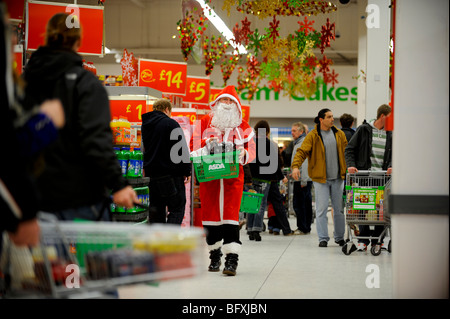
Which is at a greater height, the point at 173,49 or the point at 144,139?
the point at 173,49

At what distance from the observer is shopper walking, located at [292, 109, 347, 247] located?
8.95 m

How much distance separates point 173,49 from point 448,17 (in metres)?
22.4

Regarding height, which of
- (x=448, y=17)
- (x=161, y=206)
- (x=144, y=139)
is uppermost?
(x=448, y=17)

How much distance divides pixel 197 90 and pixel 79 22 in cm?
737

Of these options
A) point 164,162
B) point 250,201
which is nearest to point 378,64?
point 250,201

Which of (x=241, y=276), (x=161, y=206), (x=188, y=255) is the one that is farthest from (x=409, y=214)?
(x=161, y=206)

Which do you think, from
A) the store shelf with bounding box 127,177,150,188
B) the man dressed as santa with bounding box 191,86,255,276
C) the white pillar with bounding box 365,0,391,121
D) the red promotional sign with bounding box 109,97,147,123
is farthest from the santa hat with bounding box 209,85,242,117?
the white pillar with bounding box 365,0,391,121

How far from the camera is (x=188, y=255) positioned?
2.31 metres

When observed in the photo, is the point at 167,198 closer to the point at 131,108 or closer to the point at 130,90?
the point at 130,90

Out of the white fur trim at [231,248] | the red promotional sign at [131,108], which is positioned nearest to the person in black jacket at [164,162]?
the red promotional sign at [131,108]

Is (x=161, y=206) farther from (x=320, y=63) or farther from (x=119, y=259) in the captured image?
(x=320, y=63)

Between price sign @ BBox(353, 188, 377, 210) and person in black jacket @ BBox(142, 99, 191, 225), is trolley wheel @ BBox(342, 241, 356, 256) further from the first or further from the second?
person in black jacket @ BBox(142, 99, 191, 225)

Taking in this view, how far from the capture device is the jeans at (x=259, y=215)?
10094 millimetres

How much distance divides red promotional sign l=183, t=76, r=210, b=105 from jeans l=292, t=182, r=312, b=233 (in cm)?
433
